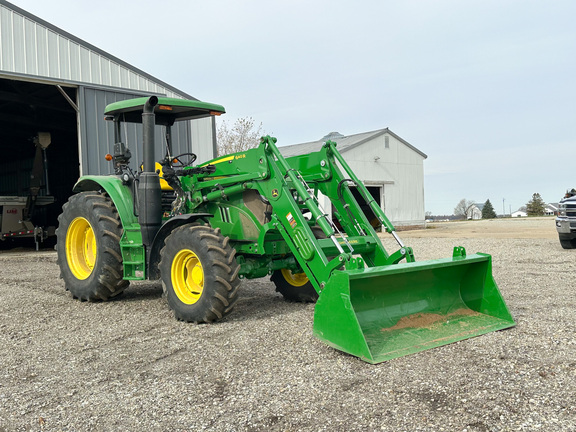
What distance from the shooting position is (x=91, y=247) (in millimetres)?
7316

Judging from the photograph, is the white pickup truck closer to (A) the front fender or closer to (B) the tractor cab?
(B) the tractor cab

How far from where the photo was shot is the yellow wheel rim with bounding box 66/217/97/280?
7270 millimetres

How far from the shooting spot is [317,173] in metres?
6.28

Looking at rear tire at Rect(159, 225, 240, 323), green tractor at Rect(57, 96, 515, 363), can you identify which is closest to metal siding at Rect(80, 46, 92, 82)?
green tractor at Rect(57, 96, 515, 363)

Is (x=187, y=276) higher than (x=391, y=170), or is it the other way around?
(x=391, y=170)

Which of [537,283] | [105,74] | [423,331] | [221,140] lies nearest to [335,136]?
[221,140]

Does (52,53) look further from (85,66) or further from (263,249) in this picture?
(263,249)

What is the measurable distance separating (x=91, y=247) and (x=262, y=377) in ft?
14.0

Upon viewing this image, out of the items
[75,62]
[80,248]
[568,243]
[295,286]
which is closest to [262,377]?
[295,286]

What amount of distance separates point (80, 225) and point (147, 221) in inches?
66.3

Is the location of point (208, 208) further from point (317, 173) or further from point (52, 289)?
point (52, 289)

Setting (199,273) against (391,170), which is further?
(391,170)

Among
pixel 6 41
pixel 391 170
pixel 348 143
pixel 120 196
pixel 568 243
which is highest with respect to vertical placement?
pixel 6 41

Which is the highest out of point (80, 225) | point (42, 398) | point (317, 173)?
point (317, 173)
